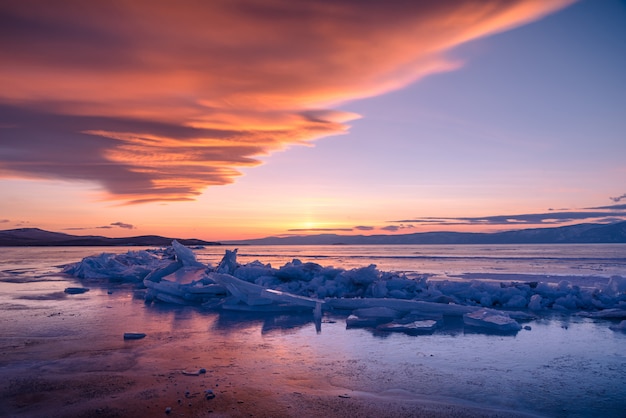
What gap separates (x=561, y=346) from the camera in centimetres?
720

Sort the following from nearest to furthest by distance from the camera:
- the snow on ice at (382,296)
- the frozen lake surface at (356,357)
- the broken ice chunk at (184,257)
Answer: the frozen lake surface at (356,357) → the snow on ice at (382,296) → the broken ice chunk at (184,257)

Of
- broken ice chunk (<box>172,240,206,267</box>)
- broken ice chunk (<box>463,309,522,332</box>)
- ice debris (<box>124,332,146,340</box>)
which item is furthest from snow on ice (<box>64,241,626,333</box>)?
ice debris (<box>124,332,146,340</box>)

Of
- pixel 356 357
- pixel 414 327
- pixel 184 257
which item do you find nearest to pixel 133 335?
pixel 356 357

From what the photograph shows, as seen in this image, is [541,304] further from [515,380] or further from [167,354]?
[167,354]

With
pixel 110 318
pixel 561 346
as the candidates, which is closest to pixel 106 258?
pixel 110 318

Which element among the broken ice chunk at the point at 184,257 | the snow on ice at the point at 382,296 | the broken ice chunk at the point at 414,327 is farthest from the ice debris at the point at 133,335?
the broken ice chunk at the point at 184,257

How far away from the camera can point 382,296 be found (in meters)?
12.5

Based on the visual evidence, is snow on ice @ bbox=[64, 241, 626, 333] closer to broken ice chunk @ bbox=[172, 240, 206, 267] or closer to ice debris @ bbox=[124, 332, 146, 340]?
broken ice chunk @ bbox=[172, 240, 206, 267]

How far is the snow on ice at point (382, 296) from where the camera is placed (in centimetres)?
997

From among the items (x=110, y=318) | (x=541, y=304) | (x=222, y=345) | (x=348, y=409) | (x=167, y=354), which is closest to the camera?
(x=348, y=409)

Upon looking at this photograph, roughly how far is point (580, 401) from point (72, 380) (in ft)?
19.1

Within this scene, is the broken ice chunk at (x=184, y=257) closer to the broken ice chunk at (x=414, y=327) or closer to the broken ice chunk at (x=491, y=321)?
the broken ice chunk at (x=414, y=327)

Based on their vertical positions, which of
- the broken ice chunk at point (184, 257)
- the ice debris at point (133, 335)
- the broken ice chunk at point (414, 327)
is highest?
the broken ice chunk at point (184, 257)

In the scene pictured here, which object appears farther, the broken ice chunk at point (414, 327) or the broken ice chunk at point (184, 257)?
the broken ice chunk at point (184, 257)
